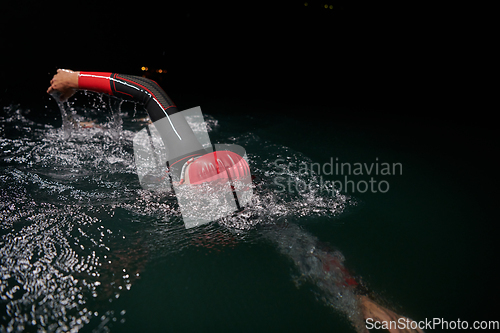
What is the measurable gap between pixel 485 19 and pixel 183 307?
8297mm

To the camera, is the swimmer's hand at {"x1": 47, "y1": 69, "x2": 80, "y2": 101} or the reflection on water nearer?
the reflection on water

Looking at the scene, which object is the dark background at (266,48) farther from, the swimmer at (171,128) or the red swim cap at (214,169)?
the red swim cap at (214,169)

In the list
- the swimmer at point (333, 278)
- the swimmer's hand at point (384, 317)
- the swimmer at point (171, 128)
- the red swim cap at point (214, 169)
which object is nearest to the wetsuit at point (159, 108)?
the swimmer at point (171, 128)

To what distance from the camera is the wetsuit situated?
2168 mm

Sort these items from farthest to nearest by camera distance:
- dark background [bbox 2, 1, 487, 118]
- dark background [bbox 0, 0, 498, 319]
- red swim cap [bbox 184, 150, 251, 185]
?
1. dark background [bbox 2, 1, 487, 118]
2. dark background [bbox 0, 0, 498, 319]
3. red swim cap [bbox 184, 150, 251, 185]

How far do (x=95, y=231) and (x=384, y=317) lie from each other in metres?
1.63

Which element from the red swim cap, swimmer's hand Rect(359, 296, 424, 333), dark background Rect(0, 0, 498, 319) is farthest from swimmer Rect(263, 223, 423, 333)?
dark background Rect(0, 0, 498, 319)

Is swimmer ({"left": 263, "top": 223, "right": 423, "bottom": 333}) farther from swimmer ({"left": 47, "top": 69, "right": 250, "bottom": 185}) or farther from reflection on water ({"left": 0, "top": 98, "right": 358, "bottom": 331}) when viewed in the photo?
swimmer ({"left": 47, "top": 69, "right": 250, "bottom": 185})

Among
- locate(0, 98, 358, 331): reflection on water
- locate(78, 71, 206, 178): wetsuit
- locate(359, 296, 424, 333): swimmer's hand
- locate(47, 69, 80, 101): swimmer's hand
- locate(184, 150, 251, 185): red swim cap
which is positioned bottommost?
locate(359, 296, 424, 333): swimmer's hand

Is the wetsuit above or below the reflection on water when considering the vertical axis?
above

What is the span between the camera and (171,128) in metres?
2.26

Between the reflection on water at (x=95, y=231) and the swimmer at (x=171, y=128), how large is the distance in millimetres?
271

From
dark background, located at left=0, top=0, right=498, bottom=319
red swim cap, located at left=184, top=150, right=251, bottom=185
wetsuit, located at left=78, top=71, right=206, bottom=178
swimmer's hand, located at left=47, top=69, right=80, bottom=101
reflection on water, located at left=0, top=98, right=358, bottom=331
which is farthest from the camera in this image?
dark background, located at left=0, top=0, right=498, bottom=319

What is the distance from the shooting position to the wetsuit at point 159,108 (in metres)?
2.17
